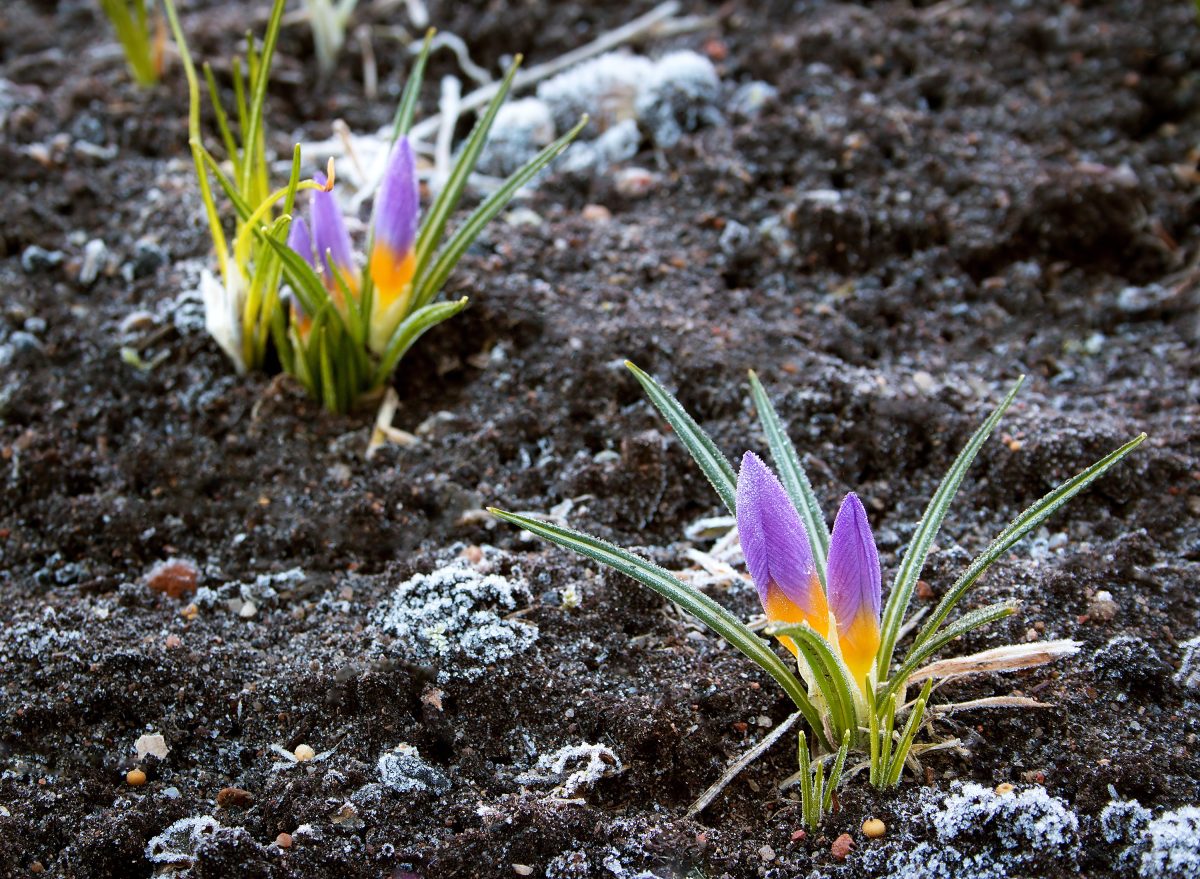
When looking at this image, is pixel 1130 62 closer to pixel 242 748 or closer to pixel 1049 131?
pixel 1049 131

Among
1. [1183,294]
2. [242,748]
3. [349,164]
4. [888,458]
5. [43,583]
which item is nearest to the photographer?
[242,748]

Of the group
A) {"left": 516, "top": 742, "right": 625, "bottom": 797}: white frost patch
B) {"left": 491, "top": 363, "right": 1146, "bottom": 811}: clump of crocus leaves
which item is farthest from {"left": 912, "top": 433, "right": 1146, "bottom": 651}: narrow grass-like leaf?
{"left": 516, "top": 742, "right": 625, "bottom": 797}: white frost patch

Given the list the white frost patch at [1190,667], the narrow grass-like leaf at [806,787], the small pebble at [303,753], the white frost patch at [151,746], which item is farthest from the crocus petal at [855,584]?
the white frost patch at [151,746]

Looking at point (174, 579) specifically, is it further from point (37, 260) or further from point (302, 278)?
point (37, 260)

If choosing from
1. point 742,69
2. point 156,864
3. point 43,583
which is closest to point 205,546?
point 43,583

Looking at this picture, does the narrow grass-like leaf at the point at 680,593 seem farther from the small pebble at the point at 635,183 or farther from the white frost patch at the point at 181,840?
the small pebble at the point at 635,183
